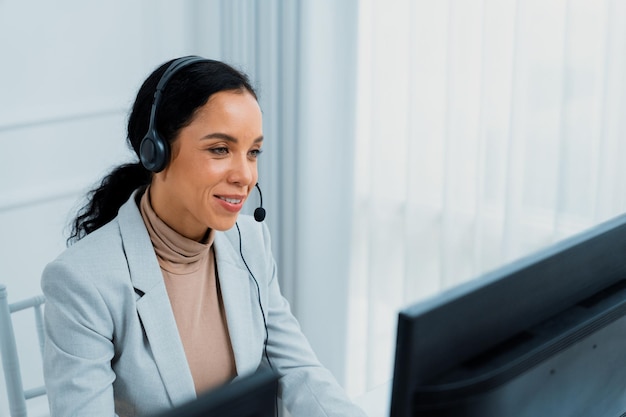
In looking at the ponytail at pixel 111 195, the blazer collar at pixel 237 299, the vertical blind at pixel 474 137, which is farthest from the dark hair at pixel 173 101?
the vertical blind at pixel 474 137

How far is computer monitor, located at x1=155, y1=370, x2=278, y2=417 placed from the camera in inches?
29.2

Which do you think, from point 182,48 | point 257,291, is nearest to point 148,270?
point 257,291

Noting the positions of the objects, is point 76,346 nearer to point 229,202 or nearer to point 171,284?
point 171,284

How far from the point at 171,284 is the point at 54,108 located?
139 cm

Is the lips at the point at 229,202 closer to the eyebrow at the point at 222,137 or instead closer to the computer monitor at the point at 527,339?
the eyebrow at the point at 222,137

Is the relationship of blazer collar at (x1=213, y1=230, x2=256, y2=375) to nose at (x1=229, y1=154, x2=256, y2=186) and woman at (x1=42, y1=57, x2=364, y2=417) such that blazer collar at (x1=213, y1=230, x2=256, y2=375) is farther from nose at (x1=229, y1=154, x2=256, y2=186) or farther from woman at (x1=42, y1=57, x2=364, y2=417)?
nose at (x1=229, y1=154, x2=256, y2=186)

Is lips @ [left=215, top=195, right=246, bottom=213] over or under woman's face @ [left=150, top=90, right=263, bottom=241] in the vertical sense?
under

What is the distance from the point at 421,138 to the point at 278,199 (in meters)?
0.61

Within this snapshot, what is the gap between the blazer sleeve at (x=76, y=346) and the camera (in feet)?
4.52

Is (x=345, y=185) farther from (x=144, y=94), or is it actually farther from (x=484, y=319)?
(x=484, y=319)

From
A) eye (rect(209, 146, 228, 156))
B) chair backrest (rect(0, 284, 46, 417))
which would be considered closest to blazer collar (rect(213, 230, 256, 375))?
eye (rect(209, 146, 228, 156))

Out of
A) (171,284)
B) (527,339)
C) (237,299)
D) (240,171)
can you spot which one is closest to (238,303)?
(237,299)

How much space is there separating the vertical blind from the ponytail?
3.61 feet

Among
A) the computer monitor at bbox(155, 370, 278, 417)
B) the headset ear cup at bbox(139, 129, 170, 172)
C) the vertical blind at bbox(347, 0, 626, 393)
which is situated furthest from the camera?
the vertical blind at bbox(347, 0, 626, 393)
